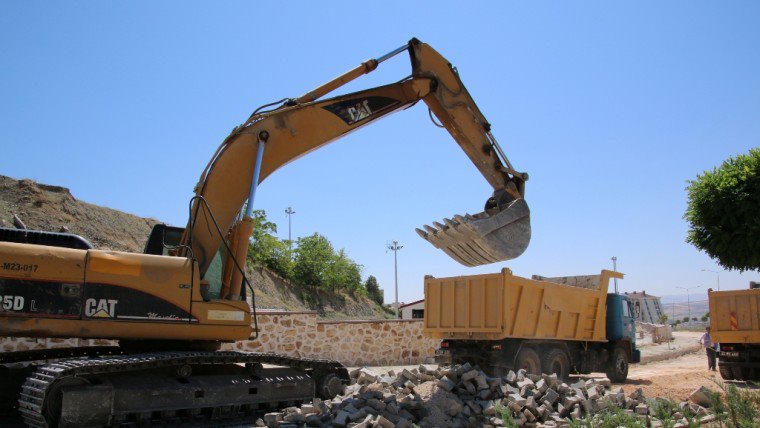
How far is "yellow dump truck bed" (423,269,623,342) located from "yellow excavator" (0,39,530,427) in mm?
2441

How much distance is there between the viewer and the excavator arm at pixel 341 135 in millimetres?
8180

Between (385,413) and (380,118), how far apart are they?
172 inches

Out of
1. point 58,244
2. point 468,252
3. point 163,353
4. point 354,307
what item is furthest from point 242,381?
point 354,307

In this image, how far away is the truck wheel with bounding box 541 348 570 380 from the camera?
13680mm

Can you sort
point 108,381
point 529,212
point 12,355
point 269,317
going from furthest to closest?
point 269,317 → point 529,212 → point 12,355 → point 108,381

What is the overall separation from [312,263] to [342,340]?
2111 centimetres

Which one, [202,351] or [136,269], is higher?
[136,269]

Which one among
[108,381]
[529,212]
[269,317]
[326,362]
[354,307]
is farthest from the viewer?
[354,307]

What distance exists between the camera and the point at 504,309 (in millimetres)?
12305

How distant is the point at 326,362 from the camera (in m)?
9.26

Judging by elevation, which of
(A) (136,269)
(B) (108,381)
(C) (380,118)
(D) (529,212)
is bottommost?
(B) (108,381)

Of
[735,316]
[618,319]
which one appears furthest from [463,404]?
[735,316]

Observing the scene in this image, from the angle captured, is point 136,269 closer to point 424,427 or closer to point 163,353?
point 163,353

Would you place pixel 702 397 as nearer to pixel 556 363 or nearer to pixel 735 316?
pixel 556 363
